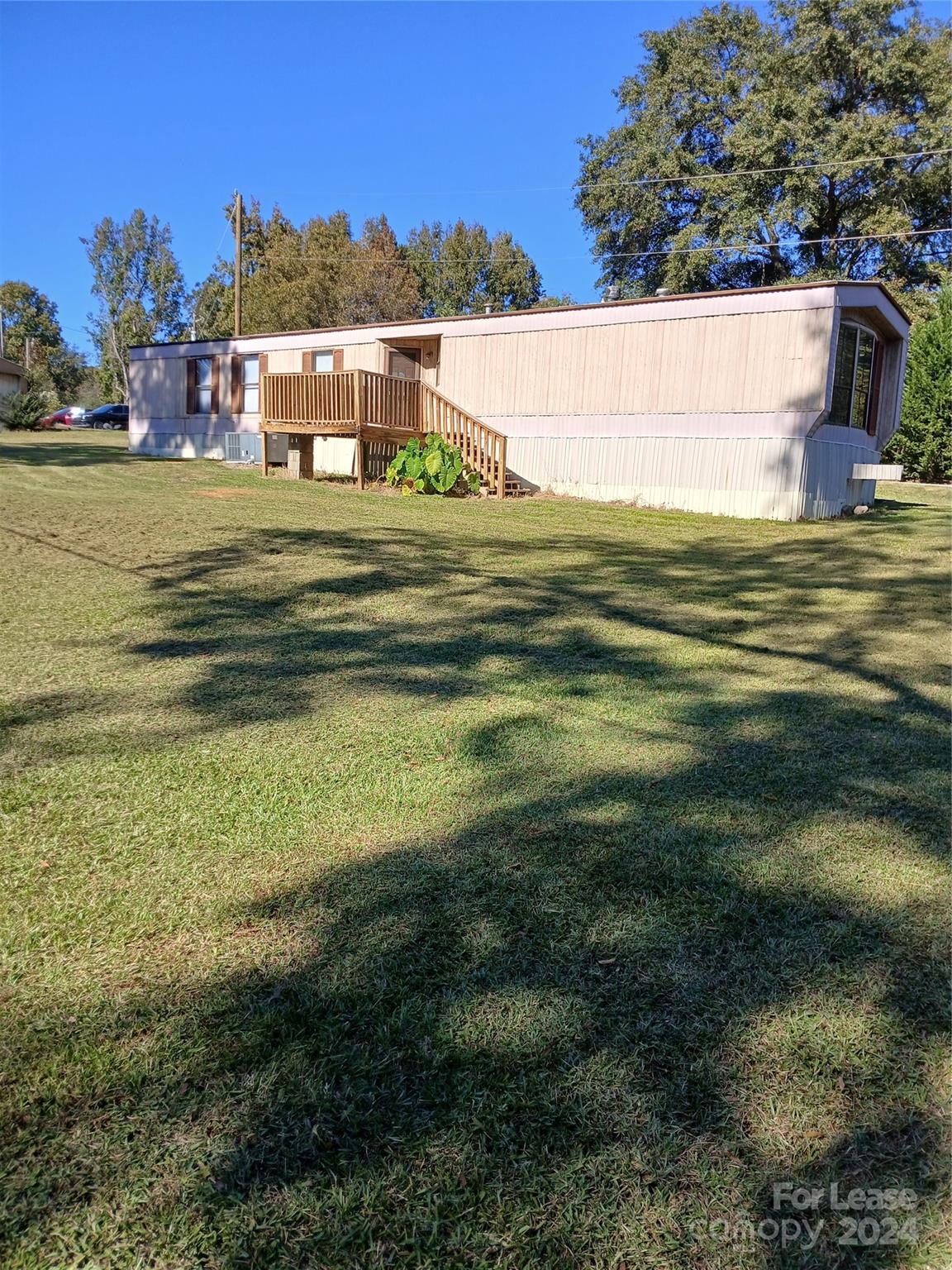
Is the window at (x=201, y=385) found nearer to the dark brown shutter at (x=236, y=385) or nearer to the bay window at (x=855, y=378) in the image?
the dark brown shutter at (x=236, y=385)

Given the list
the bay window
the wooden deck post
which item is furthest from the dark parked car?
the bay window

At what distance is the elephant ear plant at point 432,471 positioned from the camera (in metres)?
14.5

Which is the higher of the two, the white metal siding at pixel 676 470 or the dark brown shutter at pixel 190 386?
the dark brown shutter at pixel 190 386

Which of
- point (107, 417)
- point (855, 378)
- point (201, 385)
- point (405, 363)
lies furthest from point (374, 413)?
point (107, 417)

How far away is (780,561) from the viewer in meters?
8.98

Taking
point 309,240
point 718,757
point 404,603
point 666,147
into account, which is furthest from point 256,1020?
point 309,240

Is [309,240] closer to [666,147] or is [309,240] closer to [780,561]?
[666,147]

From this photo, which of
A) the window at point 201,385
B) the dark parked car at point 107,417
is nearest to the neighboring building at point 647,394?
the window at point 201,385

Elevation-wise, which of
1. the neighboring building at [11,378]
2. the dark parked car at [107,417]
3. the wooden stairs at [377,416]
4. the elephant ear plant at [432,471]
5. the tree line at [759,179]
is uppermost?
the tree line at [759,179]

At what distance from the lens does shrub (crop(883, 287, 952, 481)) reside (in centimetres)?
1998

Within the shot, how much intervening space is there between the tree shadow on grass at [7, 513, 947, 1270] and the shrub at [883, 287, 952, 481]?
20.1m

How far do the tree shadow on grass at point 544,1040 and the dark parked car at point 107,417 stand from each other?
40410 mm

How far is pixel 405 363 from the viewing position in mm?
17609

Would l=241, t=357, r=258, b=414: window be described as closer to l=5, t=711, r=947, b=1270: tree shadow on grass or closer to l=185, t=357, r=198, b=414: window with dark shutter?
l=185, t=357, r=198, b=414: window with dark shutter
